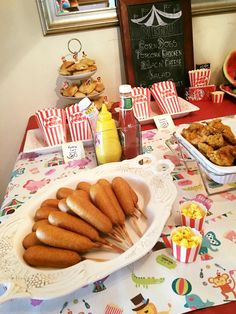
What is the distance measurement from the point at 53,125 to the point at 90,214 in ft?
1.55

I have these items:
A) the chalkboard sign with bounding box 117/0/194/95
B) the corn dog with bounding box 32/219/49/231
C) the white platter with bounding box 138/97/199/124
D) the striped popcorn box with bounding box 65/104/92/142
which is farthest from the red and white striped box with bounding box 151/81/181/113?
the corn dog with bounding box 32/219/49/231

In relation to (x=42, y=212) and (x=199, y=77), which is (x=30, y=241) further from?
(x=199, y=77)

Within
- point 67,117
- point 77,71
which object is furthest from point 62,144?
point 77,71

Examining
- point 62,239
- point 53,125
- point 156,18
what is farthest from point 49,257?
point 156,18

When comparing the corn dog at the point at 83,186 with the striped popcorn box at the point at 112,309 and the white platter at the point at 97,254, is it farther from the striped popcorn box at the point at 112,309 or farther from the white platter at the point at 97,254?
the striped popcorn box at the point at 112,309

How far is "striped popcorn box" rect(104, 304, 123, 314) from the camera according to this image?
0.40 m

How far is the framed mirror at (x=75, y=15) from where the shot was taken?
104cm

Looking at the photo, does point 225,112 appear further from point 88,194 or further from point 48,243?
point 48,243

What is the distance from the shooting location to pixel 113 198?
0.56 m

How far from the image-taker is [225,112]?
1032mm

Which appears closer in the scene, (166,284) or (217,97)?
(166,284)

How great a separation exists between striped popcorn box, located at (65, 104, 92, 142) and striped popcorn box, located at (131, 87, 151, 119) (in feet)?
0.66

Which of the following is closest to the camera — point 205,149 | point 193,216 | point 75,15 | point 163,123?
point 193,216

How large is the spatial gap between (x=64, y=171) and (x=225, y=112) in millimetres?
677
